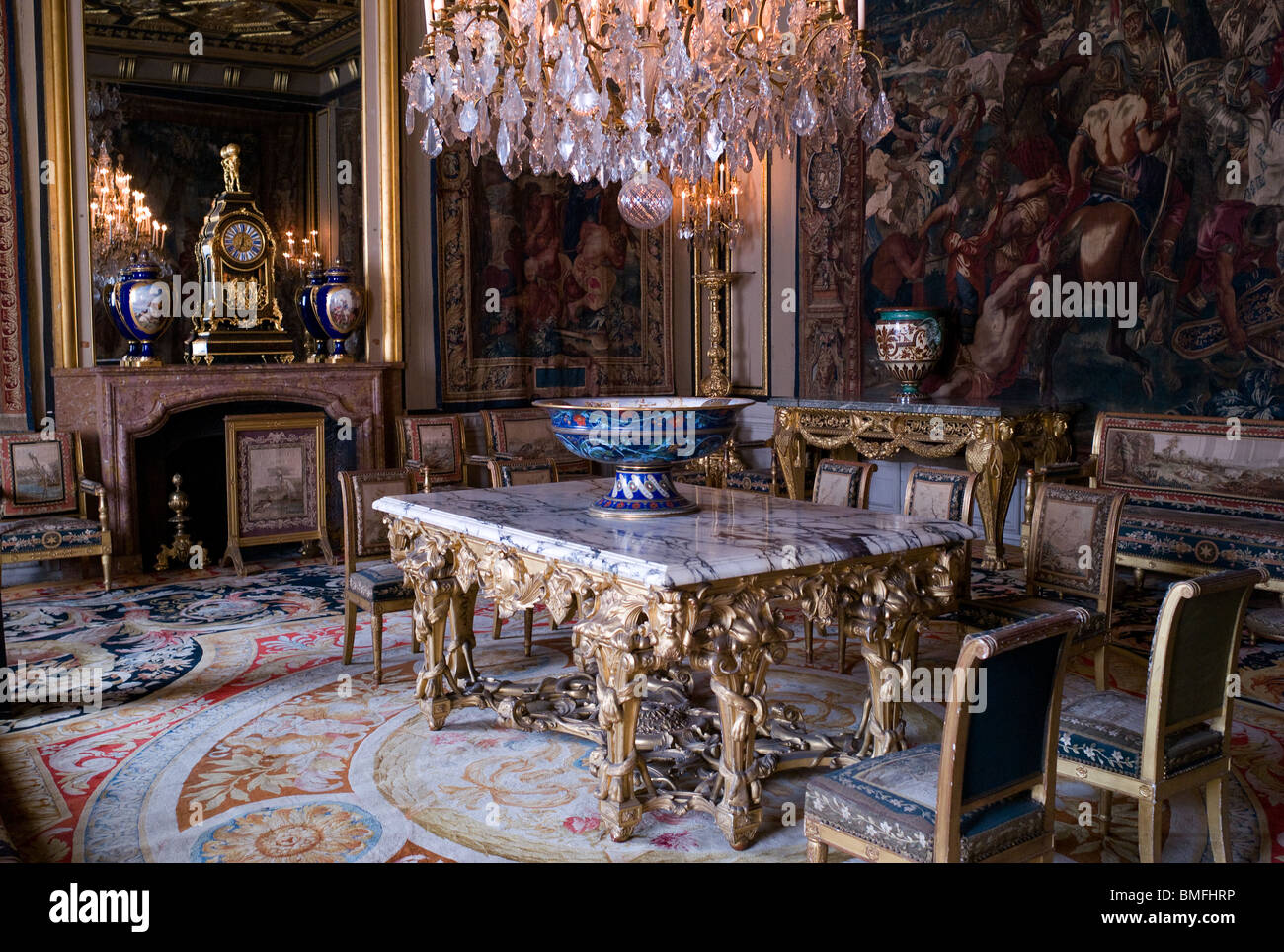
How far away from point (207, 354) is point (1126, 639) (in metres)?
6.20

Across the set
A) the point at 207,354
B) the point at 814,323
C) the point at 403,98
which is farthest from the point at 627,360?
the point at 207,354

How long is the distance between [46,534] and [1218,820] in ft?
20.7

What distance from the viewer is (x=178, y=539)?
7.54 m

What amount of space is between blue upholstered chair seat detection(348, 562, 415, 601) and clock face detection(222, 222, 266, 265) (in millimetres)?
3886

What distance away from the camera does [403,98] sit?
845 cm

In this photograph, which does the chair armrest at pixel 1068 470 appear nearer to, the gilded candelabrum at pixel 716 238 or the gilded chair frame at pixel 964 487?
the gilded chair frame at pixel 964 487

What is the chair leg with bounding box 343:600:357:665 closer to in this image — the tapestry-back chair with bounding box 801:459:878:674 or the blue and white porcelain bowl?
the blue and white porcelain bowl

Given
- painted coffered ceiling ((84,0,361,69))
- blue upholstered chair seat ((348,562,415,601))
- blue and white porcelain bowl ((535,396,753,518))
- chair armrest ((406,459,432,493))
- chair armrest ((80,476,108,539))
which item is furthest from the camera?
chair armrest ((406,459,432,493))

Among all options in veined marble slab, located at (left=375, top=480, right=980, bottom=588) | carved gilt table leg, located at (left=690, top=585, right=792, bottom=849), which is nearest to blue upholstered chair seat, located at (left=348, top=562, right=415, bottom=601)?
veined marble slab, located at (left=375, top=480, right=980, bottom=588)

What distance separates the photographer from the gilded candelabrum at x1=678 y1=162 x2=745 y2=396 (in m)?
9.27

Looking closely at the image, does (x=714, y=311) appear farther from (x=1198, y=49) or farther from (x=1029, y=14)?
(x=1198, y=49)

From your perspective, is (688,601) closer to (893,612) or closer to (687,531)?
(687,531)

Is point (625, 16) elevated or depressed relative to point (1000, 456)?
elevated

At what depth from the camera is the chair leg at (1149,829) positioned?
111 inches
